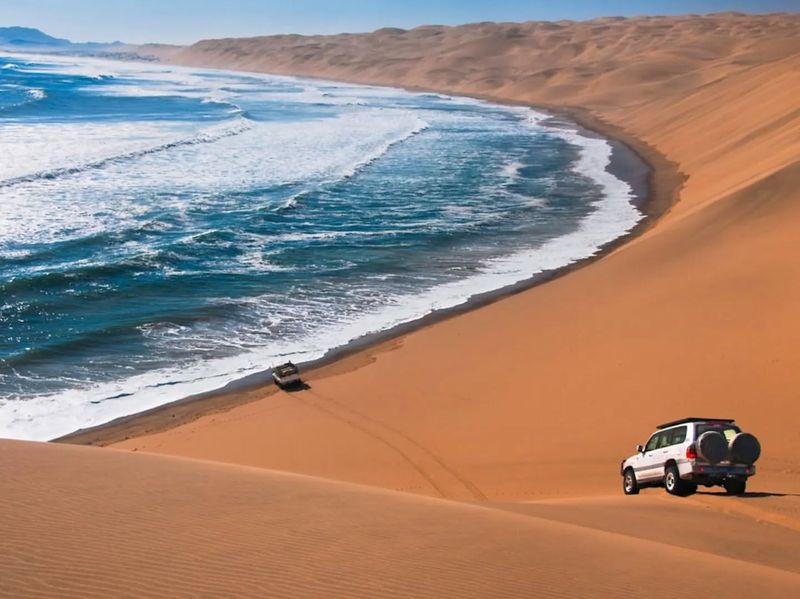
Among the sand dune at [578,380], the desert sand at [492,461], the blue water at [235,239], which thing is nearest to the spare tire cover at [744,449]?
the desert sand at [492,461]

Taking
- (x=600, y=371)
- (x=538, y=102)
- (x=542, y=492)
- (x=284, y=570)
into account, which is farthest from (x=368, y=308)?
(x=538, y=102)

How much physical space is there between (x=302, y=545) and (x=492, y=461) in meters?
6.43

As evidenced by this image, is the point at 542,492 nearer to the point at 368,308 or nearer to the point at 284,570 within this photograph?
the point at 284,570

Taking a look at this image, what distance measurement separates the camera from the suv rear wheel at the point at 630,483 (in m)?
11.7

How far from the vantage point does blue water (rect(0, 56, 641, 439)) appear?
18094mm

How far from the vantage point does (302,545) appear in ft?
23.1

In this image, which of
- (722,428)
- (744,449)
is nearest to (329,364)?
(722,428)

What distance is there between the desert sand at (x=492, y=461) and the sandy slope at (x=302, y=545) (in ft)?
0.10

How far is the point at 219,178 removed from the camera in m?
39.0

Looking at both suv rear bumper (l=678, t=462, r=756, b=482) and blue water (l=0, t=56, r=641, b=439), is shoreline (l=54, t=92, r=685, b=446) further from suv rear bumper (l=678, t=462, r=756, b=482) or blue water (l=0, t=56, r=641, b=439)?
suv rear bumper (l=678, t=462, r=756, b=482)

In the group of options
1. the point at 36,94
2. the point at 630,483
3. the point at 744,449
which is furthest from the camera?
the point at 36,94

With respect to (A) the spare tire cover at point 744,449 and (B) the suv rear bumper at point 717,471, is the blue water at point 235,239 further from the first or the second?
(A) the spare tire cover at point 744,449

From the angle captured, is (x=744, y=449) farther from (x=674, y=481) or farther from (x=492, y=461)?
(x=492, y=461)

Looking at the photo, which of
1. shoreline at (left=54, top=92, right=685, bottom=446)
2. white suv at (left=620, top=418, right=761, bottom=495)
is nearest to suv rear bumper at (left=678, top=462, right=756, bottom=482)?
white suv at (left=620, top=418, right=761, bottom=495)
